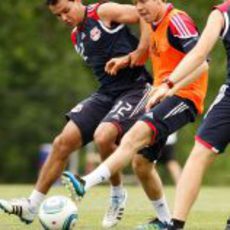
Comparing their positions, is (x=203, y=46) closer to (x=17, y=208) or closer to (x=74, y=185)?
(x=74, y=185)

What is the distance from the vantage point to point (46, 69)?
36969 mm

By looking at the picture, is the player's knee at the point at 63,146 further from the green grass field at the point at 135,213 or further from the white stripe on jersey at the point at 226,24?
the white stripe on jersey at the point at 226,24

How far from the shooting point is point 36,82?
121 feet

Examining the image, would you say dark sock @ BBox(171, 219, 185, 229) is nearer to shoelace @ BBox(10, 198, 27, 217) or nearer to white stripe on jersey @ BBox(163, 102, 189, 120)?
white stripe on jersey @ BBox(163, 102, 189, 120)

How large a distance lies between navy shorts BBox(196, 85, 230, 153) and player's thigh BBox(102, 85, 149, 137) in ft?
5.66

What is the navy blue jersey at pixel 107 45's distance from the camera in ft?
34.8

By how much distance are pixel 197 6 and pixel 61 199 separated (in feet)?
83.3

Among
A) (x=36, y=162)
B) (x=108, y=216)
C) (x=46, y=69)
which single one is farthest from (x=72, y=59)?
(x=108, y=216)

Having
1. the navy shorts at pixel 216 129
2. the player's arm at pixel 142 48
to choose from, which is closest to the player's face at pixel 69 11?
the player's arm at pixel 142 48

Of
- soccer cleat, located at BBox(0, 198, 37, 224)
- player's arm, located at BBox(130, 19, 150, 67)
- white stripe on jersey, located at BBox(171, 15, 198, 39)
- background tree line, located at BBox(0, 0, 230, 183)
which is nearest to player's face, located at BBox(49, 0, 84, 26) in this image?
player's arm, located at BBox(130, 19, 150, 67)

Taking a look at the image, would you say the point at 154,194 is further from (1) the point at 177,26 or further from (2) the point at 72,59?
(2) the point at 72,59

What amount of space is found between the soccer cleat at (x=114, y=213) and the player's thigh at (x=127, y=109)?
1.06 meters

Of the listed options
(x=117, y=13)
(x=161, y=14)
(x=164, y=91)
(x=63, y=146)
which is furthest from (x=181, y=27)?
(x=63, y=146)

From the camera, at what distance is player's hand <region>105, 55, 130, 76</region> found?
10.3 metres
